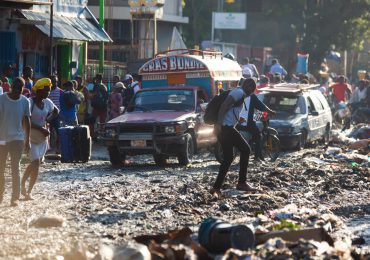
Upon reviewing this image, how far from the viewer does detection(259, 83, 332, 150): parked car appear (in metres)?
24.0

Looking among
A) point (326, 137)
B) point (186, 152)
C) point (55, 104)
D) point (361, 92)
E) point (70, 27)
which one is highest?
point (70, 27)

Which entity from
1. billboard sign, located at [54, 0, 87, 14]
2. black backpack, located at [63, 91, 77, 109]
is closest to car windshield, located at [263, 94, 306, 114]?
black backpack, located at [63, 91, 77, 109]

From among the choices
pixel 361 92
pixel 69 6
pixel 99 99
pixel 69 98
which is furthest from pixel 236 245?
pixel 361 92

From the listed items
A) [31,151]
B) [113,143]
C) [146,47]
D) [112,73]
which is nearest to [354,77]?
[146,47]

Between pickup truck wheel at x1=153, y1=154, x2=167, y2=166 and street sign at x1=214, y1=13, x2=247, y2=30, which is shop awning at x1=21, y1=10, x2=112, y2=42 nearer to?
pickup truck wheel at x1=153, y1=154, x2=167, y2=166

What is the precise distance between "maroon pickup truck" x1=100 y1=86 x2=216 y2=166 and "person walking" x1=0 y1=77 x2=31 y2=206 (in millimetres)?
6173

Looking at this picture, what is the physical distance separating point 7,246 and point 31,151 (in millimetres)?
4161

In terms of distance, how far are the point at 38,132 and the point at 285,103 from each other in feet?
38.7

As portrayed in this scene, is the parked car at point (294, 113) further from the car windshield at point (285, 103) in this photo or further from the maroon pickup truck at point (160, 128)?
the maroon pickup truck at point (160, 128)

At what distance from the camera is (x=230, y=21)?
5928cm

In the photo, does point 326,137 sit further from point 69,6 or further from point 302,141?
point 69,6

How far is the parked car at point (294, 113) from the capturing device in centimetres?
2395

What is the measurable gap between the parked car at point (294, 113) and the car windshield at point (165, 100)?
3382 mm

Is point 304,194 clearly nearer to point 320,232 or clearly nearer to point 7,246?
point 320,232
